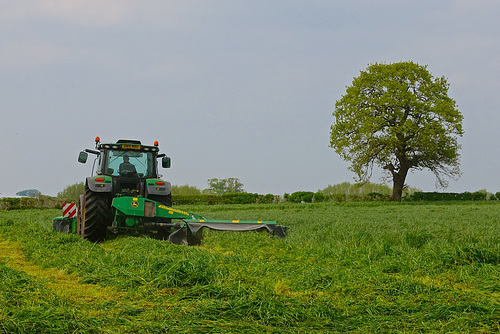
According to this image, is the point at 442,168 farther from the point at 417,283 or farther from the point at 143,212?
the point at 417,283

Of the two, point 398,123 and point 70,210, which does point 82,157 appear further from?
point 398,123

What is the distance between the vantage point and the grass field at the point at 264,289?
4.26m

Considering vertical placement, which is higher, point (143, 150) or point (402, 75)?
point (402, 75)

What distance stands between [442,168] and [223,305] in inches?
1368

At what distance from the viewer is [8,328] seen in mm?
3916

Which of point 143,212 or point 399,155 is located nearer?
point 143,212

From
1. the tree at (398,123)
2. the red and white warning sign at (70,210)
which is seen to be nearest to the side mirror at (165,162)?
the red and white warning sign at (70,210)

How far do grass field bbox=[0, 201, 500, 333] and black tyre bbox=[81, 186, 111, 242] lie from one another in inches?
53.1

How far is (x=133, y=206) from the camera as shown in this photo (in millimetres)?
10195

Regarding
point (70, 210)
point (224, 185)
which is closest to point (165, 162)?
point (70, 210)

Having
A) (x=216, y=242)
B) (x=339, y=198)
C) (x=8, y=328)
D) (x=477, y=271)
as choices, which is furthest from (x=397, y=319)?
(x=339, y=198)

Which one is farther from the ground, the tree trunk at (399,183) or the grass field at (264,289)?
the tree trunk at (399,183)

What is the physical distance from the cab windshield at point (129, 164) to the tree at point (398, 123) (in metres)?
24.1

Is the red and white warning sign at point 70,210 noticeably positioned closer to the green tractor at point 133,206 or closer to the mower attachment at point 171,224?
the green tractor at point 133,206
